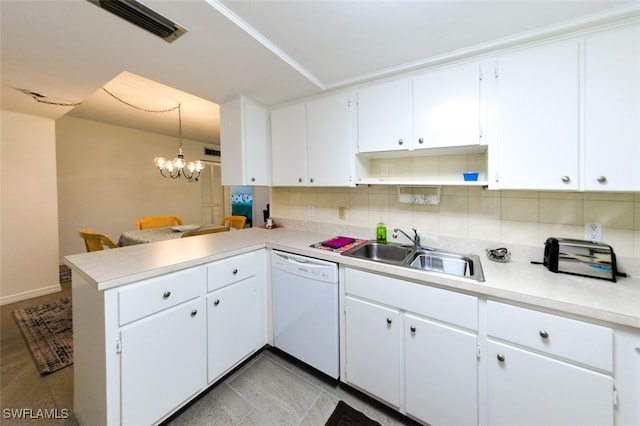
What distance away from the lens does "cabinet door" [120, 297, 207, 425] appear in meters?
1.19

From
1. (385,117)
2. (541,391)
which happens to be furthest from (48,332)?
(541,391)

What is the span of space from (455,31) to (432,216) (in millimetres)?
1169

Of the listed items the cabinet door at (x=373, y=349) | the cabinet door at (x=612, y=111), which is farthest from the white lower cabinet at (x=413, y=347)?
the cabinet door at (x=612, y=111)

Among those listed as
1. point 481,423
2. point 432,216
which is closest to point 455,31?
point 432,216

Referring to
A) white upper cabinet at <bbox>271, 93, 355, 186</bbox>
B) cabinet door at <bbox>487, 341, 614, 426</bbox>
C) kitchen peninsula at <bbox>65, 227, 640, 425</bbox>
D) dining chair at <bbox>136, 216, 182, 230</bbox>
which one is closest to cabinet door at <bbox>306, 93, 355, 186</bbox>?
white upper cabinet at <bbox>271, 93, 355, 186</bbox>

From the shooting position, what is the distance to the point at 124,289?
3.83 feet

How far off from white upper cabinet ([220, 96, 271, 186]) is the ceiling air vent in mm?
862

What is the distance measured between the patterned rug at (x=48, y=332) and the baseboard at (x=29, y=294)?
1.36 ft

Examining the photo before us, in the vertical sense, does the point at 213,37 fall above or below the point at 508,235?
above

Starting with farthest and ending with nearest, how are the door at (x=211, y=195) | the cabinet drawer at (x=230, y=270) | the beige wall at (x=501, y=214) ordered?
the door at (x=211, y=195) < the cabinet drawer at (x=230, y=270) < the beige wall at (x=501, y=214)

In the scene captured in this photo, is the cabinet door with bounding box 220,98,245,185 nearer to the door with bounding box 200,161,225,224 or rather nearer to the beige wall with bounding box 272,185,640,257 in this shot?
the beige wall with bounding box 272,185,640,257

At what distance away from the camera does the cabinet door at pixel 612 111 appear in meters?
1.10

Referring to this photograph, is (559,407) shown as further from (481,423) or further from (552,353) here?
(481,423)

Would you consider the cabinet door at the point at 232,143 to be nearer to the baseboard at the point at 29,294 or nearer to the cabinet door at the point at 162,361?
the cabinet door at the point at 162,361
